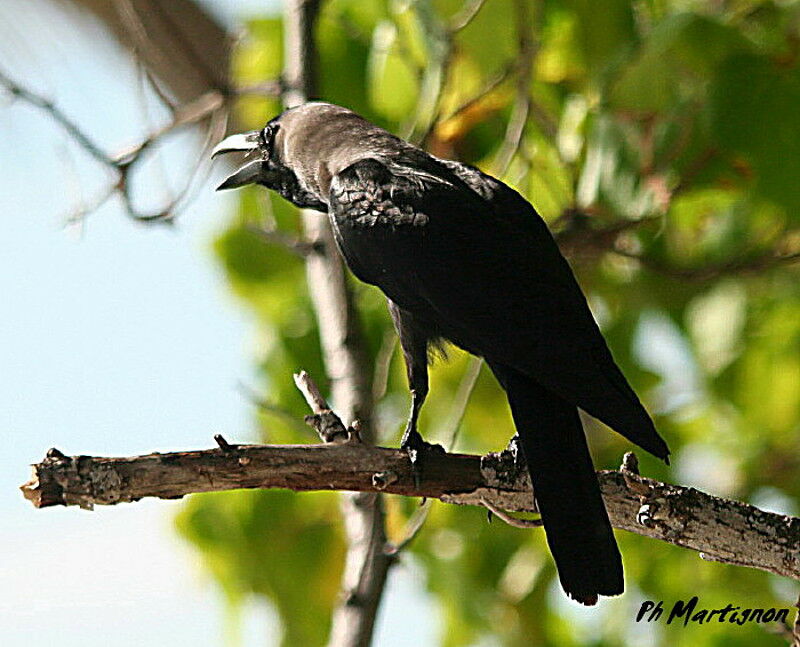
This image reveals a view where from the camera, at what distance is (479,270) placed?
2.07 m

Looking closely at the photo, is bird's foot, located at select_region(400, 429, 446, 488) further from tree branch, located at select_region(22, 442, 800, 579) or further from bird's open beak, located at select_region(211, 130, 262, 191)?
bird's open beak, located at select_region(211, 130, 262, 191)

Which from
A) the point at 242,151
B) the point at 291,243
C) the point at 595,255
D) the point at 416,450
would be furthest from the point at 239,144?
the point at 416,450

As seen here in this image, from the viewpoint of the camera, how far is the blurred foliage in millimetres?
2596

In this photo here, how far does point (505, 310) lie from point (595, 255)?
0.82 meters

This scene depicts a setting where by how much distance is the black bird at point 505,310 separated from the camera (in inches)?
73.6

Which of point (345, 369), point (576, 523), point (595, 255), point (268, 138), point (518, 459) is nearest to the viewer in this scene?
point (576, 523)

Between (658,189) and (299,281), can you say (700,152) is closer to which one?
(658,189)

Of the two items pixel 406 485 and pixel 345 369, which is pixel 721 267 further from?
pixel 406 485

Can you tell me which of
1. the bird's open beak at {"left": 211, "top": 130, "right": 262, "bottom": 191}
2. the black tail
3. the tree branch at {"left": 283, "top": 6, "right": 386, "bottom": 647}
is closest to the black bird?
the black tail

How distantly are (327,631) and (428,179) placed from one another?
1305 mm

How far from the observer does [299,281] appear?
3.22m

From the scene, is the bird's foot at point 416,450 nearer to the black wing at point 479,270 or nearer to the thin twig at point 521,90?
the black wing at point 479,270

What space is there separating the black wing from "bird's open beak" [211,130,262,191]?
1.43ft

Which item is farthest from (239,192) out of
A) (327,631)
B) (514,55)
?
(327,631)
